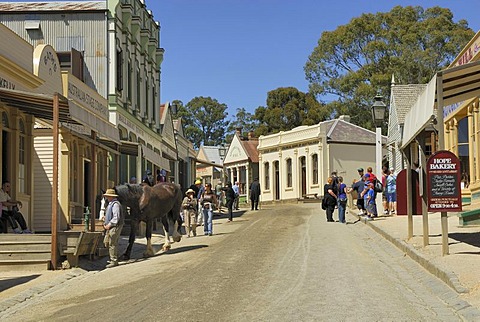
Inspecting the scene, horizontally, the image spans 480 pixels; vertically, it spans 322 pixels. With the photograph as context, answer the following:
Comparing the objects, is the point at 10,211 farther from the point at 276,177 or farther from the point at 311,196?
the point at 276,177

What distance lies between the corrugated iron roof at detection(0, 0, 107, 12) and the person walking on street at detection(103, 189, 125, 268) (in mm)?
15180

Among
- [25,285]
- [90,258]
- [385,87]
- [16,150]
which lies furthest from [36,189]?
[385,87]

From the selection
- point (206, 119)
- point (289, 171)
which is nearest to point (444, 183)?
point (289, 171)

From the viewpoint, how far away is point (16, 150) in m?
19.6

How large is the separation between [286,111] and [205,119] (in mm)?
31359

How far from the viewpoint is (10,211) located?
1766 cm

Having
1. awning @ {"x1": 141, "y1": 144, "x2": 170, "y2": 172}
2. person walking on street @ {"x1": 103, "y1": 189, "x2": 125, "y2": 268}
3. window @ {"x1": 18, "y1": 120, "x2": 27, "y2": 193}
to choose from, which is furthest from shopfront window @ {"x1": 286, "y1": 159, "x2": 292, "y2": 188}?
person walking on street @ {"x1": 103, "y1": 189, "x2": 125, "y2": 268}

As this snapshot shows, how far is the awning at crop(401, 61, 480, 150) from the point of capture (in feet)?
43.5

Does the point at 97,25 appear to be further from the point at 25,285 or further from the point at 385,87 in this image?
the point at 385,87

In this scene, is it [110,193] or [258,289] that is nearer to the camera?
[258,289]

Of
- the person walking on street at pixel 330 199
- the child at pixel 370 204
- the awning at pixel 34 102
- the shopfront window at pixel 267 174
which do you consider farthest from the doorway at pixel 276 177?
the awning at pixel 34 102

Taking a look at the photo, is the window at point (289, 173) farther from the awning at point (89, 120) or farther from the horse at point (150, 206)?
the awning at point (89, 120)

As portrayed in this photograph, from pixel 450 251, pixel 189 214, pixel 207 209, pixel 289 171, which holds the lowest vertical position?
pixel 450 251

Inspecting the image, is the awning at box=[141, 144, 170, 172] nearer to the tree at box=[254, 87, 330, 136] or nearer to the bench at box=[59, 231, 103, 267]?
the bench at box=[59, 231, 103, 267]
